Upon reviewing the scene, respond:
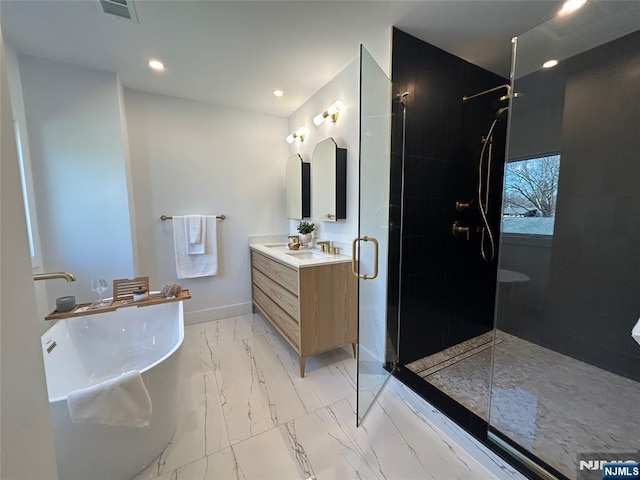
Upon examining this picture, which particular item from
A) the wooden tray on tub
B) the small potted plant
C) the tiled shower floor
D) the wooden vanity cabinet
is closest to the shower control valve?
the wooden vanity cabinet

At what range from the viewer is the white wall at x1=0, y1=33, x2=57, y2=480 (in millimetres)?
Result: 500

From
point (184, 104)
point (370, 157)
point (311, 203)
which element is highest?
point (184, 104)

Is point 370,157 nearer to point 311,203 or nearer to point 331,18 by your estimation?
point 331,18

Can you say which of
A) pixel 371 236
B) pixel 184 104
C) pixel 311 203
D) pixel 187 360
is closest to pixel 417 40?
pixel 371 236

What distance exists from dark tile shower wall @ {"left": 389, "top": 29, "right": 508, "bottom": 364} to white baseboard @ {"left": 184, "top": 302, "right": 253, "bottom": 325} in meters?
2.05

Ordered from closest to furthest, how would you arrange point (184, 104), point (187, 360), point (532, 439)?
point (532, 439) → point (187, 360) → point (184, 104)

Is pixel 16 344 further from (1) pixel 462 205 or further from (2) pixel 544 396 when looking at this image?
(2) pixel 544 396

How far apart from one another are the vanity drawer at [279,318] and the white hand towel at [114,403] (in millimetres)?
1087

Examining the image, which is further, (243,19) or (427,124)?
(427,124)

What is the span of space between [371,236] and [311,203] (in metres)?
1.30

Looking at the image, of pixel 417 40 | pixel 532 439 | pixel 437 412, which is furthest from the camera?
pixel 417 40

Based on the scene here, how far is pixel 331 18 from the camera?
5.46 ft

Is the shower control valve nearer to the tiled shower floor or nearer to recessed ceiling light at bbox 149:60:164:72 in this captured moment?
the tiled shower floor

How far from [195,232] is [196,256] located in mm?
285
